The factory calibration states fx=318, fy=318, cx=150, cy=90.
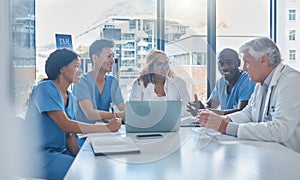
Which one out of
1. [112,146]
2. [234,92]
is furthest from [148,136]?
[234,92]

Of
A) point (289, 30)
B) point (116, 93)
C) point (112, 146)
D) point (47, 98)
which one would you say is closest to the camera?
point (112, 146)

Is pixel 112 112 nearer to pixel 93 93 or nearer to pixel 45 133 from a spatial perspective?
pixel 93 93

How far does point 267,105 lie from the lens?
1.97m

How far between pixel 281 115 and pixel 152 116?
2.45ft

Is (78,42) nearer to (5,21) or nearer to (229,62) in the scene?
(229,62)

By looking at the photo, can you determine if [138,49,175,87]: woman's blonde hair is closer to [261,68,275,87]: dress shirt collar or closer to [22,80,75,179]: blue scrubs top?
[22,80,75,179]: blue scrubs top

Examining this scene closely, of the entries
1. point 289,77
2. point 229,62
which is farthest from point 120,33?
point 289,77

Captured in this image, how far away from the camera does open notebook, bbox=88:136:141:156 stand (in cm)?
148

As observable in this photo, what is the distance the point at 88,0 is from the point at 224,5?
1.89 m

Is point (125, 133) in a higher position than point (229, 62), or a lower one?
lower

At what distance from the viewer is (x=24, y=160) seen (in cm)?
199

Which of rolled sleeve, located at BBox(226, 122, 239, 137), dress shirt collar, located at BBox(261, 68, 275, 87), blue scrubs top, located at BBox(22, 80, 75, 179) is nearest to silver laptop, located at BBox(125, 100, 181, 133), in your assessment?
rolled sleeve, located at BBox(226, 122, 239, 137)

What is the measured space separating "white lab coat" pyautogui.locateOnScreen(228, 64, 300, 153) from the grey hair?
0.28 feet

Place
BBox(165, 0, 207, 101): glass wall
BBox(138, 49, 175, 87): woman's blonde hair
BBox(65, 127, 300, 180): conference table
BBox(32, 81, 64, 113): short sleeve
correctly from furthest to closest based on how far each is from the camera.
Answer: BBox(165, 0, 207, 101): glass wall
BBox(138, 49, 175, 87): woman's blonde hair
BBox(32, 81, 64, 113): short sleeve
BBox(65, 127, 300, 180): conference table
